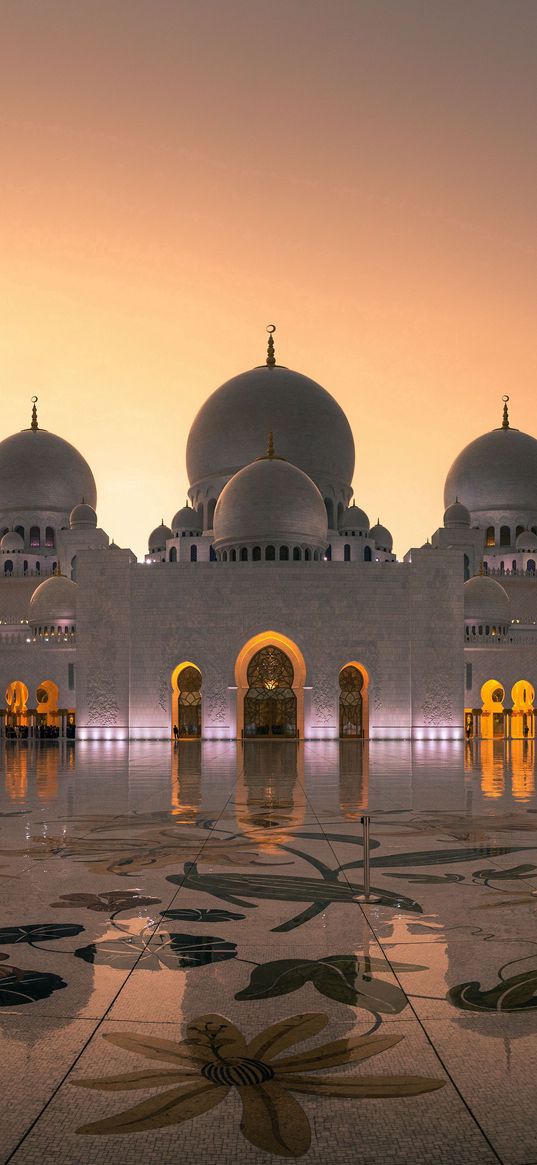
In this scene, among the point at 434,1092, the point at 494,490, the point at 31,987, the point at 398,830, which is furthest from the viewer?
the point at 494,490

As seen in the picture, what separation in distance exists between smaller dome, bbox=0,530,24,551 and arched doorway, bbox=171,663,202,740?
1968 centimetres

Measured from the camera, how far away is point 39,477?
166 ft

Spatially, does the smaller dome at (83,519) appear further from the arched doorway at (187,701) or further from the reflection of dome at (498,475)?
the reflection of dome at (498,475)

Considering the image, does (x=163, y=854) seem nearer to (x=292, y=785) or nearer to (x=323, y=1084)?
(x=323, y=1084)

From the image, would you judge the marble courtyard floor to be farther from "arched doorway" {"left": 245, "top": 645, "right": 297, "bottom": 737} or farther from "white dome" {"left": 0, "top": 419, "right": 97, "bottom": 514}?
"white dome" {"left": 0, "top": 419, "right": 97, "bottom": 514}

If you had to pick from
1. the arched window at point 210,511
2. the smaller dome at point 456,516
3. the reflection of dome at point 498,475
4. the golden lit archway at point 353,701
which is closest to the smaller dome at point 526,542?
the reflection of dome at point 498,475

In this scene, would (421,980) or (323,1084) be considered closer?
(323,1084)

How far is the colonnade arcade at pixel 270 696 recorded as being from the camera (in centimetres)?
3178

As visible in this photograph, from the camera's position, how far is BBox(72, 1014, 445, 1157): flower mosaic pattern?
275cm

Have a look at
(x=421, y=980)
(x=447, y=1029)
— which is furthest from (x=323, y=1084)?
(x=421, y=980)

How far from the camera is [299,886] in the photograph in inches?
244

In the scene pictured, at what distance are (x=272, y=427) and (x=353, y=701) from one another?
14.5 m

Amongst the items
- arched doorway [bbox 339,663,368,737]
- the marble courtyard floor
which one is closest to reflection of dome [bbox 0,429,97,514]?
arched doorway [bbox 339,663,368,737]

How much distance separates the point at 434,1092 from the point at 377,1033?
0.53 meters
